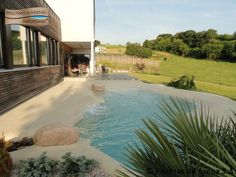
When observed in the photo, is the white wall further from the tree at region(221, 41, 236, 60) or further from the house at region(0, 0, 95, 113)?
the tree at region(221, 41, 236, 60)

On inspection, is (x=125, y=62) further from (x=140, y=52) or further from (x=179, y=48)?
(x=179, y=48)

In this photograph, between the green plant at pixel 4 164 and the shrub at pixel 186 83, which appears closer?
the green plant at pixel 4 164

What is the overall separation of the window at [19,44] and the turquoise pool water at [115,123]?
320cm

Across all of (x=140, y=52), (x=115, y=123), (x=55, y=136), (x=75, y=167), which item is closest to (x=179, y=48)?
(x=140, y=52)

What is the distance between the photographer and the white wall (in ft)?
51.8

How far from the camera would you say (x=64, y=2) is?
51.9 feet

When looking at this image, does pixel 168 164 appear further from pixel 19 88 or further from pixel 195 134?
pixel 19 88

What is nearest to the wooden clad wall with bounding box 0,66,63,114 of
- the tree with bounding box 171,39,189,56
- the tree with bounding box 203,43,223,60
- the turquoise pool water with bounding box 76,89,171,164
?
the turquoise pool water with bounding box 76,89,171,164

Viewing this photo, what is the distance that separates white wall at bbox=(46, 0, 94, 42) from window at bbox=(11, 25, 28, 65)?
8006mm

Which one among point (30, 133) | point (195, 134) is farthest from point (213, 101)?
point (195, 134)

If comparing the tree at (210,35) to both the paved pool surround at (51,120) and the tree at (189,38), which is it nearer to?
the tree at (189,38)

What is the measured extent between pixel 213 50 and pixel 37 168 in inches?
1382

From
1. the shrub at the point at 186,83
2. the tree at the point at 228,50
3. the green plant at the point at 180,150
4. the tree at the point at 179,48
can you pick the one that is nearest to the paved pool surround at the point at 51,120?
the green plant at the point at 180,150

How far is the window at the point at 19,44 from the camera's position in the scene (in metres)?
7.14
